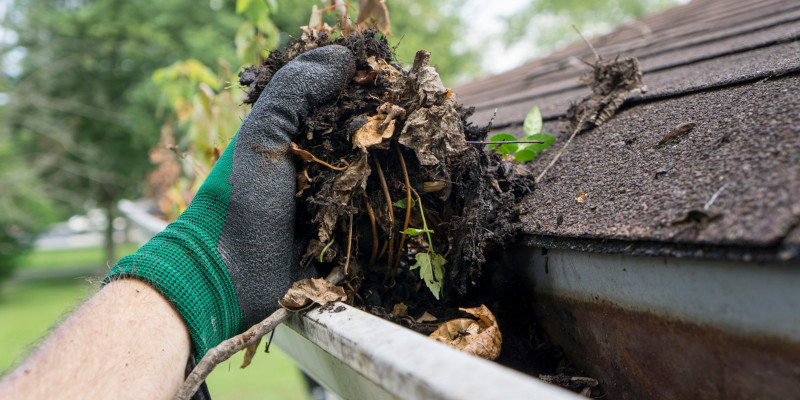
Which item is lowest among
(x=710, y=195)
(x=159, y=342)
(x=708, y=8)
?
(x=159, y=342)

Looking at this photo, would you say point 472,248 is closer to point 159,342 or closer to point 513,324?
point 513,324

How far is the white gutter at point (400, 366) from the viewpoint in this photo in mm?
530

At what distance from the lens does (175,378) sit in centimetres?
95

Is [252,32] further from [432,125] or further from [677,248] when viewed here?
[677,248]

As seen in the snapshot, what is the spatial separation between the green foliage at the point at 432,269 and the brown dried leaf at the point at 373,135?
26cm

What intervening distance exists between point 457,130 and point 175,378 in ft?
2.56

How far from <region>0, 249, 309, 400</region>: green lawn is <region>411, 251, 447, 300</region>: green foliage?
746 millimetres

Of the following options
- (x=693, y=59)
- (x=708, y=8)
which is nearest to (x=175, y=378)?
(x=693, y=59)

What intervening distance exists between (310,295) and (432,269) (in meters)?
0.28

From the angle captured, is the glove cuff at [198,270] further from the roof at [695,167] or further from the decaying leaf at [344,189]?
the roof at [695,167]

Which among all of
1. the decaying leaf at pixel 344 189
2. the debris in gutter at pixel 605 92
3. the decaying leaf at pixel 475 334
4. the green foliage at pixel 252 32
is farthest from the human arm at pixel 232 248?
the green foliage at pixel 252 32

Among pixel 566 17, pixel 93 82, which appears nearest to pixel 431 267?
pixel 93 82

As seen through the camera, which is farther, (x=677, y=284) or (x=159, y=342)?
(x=159, y=342)

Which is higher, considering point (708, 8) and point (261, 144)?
point (708, 8)
